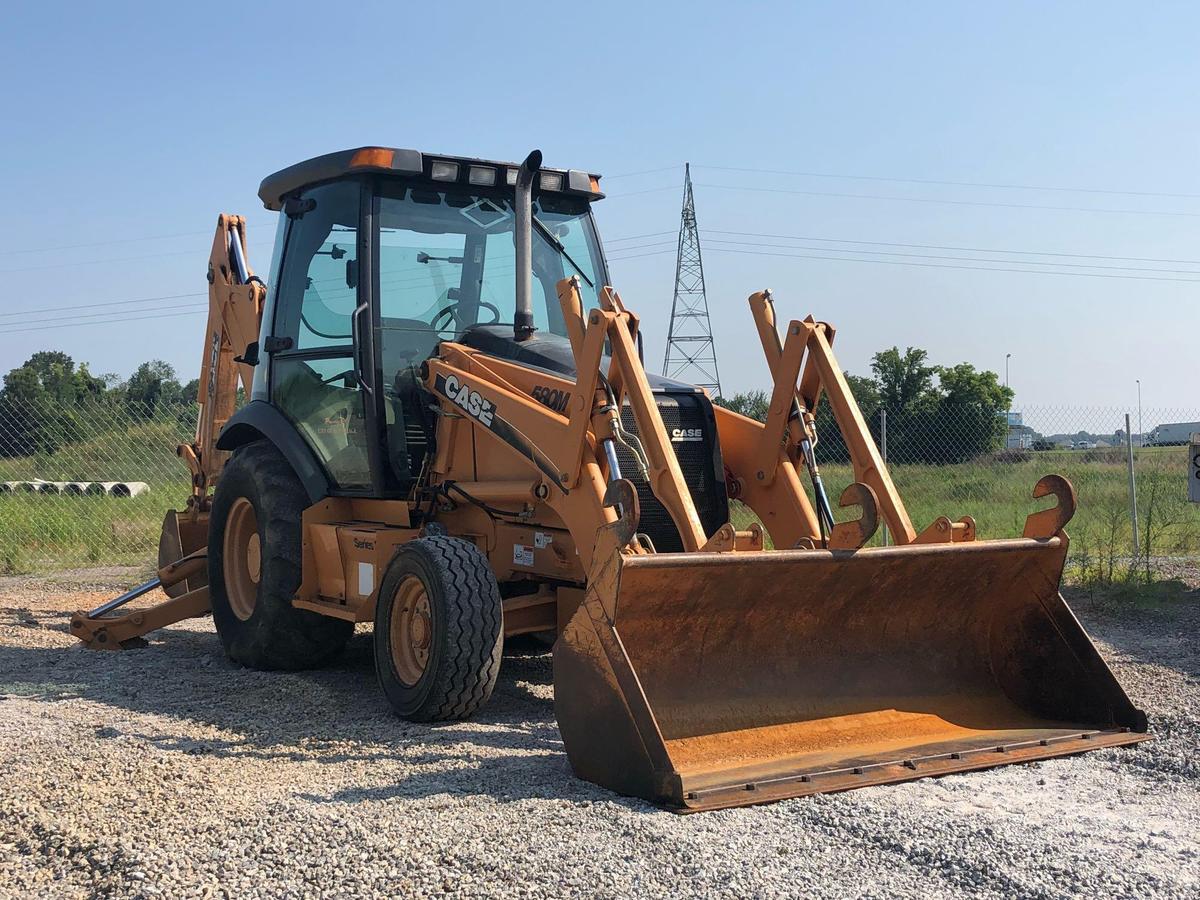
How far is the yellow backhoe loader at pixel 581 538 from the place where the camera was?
15.2 feet

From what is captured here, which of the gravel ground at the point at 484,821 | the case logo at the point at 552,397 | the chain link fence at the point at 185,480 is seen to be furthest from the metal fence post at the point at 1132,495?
the case logo at the point at 552,397

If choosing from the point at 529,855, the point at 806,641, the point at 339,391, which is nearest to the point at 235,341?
the point at 339,391

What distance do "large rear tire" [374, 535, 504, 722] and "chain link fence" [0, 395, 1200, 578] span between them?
23.4 ft

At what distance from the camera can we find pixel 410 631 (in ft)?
18.7

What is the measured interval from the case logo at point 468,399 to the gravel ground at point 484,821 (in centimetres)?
138

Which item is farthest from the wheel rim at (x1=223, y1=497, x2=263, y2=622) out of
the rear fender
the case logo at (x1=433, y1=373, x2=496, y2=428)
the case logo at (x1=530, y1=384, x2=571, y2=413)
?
the case logo at (x1=530, y1=384, x2=571, y2=413)

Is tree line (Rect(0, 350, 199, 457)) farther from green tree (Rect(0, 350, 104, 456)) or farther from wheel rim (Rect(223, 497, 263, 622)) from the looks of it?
wheel rim (Rect(223, 497, 263, 622))

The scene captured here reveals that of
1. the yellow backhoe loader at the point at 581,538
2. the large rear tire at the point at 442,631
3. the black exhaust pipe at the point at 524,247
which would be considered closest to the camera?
the yellow backhoe loader at the point at 581,538

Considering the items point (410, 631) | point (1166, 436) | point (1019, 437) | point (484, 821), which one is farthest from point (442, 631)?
point (1166, 436)

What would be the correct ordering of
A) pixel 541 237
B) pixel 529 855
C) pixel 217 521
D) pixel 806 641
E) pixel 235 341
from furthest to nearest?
pixel 235 341 → pixel 217 521 → pixel 541 237 → pixel 806 641 → pixel 529 855

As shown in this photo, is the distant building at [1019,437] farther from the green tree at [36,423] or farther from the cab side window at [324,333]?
the green tree at [36,423]

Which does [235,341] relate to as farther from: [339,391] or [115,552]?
[115,552]

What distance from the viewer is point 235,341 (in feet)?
28.8

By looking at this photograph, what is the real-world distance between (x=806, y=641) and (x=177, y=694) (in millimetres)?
3259
